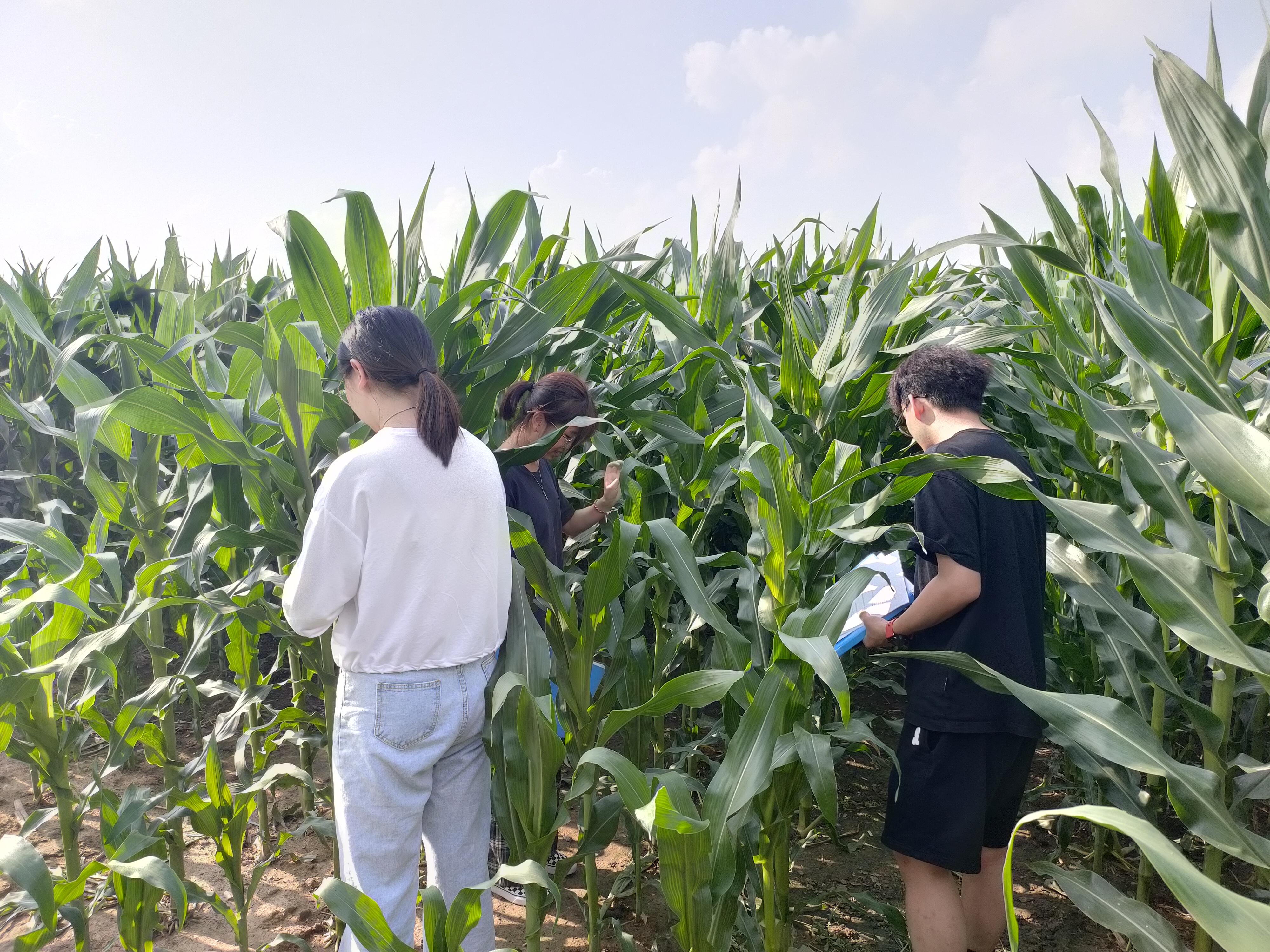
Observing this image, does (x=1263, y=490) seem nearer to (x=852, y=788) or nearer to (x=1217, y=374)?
(x=1217, y=374)

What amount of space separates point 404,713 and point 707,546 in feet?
4.90

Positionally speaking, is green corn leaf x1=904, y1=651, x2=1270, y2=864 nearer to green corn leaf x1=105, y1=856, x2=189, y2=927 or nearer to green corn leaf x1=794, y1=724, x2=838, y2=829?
green corn leaf x1=794, y1=724, x2=838, y2=829

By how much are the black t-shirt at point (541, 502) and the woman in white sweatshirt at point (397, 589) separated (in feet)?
1.34

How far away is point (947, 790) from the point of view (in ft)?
6.02

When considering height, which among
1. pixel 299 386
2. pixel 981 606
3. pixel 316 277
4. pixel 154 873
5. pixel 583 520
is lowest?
pixel 154 873

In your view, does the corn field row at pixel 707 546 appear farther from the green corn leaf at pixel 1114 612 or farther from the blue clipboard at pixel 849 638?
the blue clipboard at pixel 849 638

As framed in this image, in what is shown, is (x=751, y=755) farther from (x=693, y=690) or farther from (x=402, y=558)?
(x=402, y=558)

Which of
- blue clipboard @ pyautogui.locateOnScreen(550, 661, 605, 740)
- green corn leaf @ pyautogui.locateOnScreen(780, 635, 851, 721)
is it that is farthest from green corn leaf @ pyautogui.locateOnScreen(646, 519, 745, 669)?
blue clipboard @ pyautogui.locateOnScreen(550, 661, 605, 740)

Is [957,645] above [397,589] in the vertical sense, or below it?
below

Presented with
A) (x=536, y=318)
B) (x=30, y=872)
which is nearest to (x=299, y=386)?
(x=536, y=318)

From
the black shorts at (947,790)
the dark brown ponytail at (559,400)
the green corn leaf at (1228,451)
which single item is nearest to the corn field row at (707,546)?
the green corn leaf at (1228,451)

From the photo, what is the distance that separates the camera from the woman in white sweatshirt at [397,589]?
60.4 inches

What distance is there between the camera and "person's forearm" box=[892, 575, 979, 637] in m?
1.80

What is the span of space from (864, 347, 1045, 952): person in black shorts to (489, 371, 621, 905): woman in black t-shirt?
80 cm
